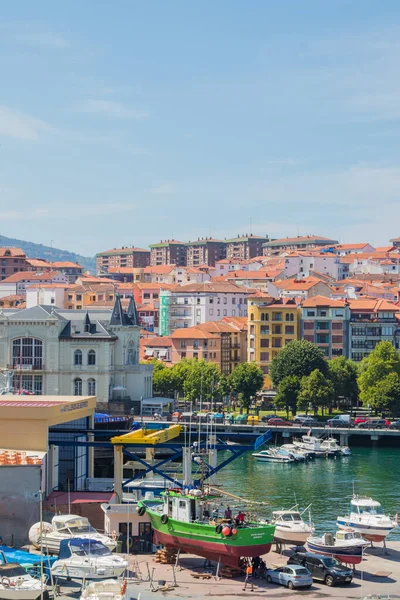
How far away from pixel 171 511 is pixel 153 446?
423 centimetres

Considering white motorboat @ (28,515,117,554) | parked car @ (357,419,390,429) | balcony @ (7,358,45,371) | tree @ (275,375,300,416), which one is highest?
balcony @ (7,358,45,371)

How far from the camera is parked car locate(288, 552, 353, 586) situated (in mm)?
41438

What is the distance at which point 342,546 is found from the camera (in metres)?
44.5

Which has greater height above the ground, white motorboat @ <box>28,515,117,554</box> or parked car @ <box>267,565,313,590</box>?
white motorboat @ <box>28,515,117,554</box>

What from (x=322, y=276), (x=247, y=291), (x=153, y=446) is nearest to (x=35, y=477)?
(x=153, y=446)

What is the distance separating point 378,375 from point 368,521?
54309 millimetres

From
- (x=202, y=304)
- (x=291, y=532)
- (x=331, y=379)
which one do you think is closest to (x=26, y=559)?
(x=291, y=532)

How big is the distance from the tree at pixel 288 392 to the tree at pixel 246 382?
17.3ft

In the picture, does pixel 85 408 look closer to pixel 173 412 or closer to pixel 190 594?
pixel 190 594

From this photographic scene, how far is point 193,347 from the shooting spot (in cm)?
12738

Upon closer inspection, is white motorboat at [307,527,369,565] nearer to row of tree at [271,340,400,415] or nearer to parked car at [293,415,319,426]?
parked car at [293,415,319,426]

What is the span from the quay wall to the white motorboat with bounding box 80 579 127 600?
30.7 feet

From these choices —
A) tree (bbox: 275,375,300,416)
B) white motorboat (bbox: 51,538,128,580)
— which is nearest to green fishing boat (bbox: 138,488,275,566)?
white motorboat (bbox: 51,538,128,580)

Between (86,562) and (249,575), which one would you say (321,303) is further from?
(86,562)
